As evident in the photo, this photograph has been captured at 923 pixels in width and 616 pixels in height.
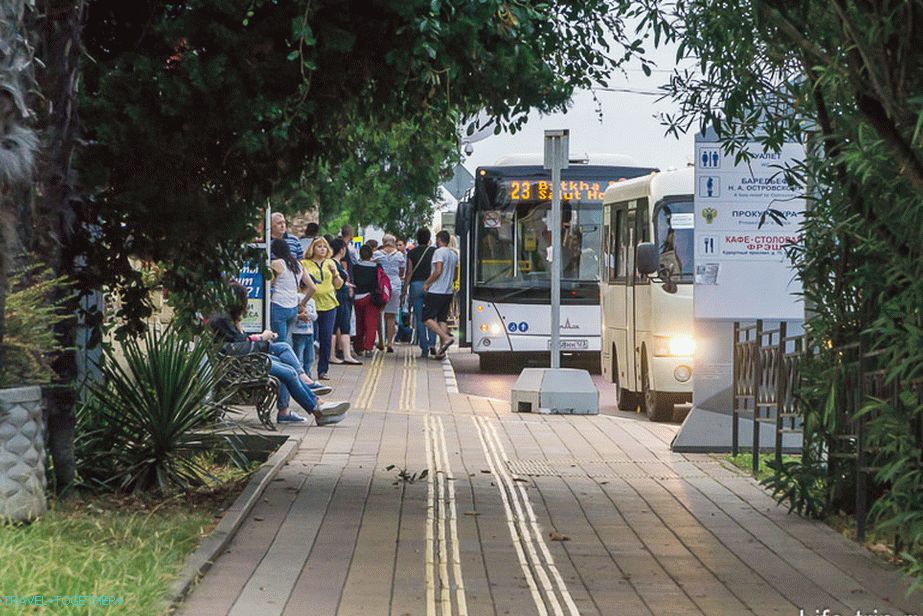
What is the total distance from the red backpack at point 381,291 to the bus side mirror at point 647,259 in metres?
10.3

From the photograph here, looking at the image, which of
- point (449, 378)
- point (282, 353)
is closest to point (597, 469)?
point (282, 353)

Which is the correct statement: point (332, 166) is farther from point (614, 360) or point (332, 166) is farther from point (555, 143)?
point (614, 360)

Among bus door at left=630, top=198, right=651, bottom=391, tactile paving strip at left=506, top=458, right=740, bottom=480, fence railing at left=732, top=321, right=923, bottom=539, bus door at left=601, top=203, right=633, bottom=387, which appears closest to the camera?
fence railing at left=732, top=321, right=923, bottom=539

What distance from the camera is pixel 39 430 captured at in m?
9.03

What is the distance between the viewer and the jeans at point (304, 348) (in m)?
20.3

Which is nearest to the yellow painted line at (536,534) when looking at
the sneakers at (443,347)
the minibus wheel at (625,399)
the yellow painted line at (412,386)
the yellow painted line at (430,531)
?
the yellow painted line at (430,531)

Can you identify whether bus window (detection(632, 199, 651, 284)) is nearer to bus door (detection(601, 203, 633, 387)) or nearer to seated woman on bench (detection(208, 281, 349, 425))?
bus door (detection(601, 203, 633, 387))

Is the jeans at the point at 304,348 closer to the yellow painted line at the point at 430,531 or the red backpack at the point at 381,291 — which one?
the yellow painted line at the point at 430,531

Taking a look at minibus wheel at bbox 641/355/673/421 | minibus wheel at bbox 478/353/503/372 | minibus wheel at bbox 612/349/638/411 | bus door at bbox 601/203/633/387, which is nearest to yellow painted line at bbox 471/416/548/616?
minibus wheel at bbox 641/355/673/421

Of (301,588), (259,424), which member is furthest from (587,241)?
(301,588)

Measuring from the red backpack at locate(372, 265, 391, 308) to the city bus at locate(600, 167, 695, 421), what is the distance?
739 centimetres

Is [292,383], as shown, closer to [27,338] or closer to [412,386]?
[27,338]

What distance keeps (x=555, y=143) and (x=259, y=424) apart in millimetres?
5545

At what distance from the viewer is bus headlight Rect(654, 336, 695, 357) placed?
62.2 feet
